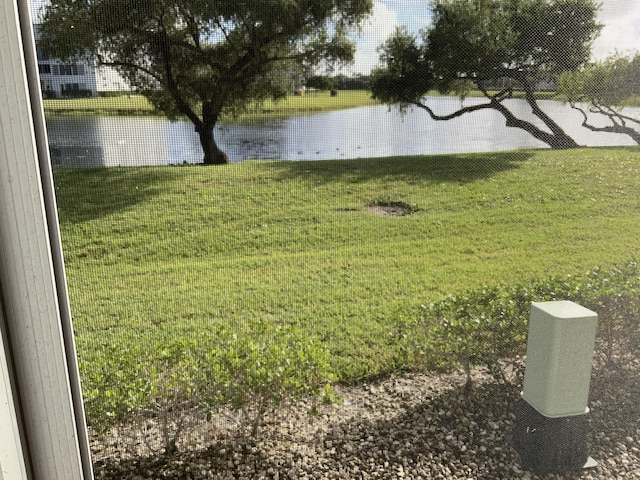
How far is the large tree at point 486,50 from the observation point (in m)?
1.09

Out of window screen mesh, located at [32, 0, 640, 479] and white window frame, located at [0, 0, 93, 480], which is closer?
white window frame, located at [0, 0, 93, 480]

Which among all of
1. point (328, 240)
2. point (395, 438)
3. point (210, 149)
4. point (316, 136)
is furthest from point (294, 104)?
point (395, 438)

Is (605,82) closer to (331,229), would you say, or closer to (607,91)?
(607,91)

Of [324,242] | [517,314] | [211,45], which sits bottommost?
[517,314]

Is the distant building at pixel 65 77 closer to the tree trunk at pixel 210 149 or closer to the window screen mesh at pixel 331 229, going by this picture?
the window screen mesh at pixel 331 229

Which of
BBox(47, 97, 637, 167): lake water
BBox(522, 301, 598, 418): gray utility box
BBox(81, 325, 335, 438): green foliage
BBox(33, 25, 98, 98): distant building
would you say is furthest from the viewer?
BBox(522, 301, 598, 418): gray utility box

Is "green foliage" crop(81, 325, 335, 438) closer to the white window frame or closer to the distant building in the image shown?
the white window frame

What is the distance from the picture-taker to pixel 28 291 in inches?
27.4

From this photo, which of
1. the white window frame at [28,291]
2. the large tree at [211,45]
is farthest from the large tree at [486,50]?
the white window frame at [28,291]

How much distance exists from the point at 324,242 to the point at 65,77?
64cm

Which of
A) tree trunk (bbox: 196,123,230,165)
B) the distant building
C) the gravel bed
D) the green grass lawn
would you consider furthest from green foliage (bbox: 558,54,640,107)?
the distant building

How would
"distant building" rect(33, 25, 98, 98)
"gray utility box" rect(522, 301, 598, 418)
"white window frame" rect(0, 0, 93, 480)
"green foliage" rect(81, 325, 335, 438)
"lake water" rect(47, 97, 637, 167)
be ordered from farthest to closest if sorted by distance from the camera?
1. "gray utility box" rect(522, 301, 598, 418)
2. "green foliage" rect(81, 325, 335, 438)
3. "lake water" rect(47, 97, 637, 167)
4. "distant building" rect(33, 25, 98, 98)
5. "white window frame" rect(0, 0, 93, 480)

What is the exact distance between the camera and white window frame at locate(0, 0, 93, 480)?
2.15ft

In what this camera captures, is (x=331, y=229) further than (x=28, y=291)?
Yes
